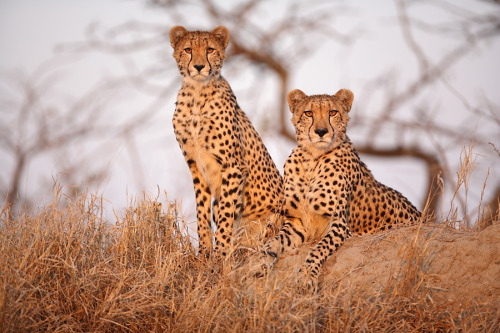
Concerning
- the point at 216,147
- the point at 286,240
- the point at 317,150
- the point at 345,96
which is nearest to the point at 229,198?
the point at 216,147

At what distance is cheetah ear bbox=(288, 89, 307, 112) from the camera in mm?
4727

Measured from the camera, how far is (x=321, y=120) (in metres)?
4.43

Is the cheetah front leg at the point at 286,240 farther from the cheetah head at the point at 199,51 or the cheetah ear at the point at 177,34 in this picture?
the cheetah ear at the point at 177,34

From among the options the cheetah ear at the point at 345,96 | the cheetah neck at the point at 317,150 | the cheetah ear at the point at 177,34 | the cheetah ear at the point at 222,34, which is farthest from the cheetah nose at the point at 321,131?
the cheetah ear at the point at 177,34

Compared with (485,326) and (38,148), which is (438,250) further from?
(38,148)

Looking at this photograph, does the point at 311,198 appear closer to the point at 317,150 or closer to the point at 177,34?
the point at 317,150

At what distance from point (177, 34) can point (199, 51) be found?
0.32 meters

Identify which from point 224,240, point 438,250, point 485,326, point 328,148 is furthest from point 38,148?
point 485,326

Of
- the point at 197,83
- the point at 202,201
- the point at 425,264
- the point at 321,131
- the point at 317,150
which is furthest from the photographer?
the point at 202,201

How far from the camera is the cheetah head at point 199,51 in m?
4.84

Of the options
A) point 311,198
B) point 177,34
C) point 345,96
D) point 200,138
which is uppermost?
point 177,34

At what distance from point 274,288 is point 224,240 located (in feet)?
5.27

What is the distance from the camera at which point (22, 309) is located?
3.21 meters

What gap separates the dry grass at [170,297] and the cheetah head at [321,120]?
0.99 m
